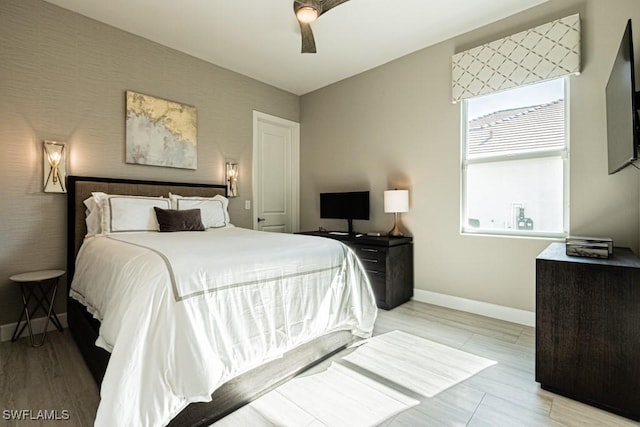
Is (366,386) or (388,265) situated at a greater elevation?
(388,265)

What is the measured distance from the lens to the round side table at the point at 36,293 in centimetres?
247

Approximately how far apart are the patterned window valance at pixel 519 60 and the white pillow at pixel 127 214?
339 centimetres

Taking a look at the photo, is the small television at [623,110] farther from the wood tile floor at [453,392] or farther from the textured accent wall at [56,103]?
the textured accent wall at [56,103]

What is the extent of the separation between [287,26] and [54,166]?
2618mm

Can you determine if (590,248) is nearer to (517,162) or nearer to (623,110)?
(623,110)

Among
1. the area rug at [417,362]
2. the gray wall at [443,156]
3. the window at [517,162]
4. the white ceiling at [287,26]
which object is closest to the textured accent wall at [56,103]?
the white ceiling at [287,26]

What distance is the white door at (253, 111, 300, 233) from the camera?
4.57m

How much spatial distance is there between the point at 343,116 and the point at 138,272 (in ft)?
11.9

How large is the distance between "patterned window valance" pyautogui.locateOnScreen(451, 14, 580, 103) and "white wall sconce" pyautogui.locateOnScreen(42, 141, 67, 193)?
3973 mm

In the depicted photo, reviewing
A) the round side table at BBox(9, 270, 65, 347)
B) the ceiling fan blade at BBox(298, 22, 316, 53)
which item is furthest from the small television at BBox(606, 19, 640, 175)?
the round side table at BBox(9, 270, 65, 347)

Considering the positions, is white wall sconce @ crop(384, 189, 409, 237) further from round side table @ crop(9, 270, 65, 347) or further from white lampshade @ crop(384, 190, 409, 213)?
round side table @ crop(9, 270, 65, 347)

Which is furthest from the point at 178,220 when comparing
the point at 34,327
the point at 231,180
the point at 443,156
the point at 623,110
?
the point at 623,110

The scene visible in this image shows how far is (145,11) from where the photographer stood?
2.91m

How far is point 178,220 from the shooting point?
2.97m
